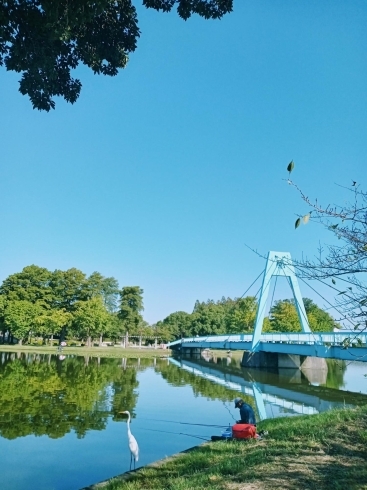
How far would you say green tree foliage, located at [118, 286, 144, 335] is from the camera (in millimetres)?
52938

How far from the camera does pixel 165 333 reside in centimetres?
5941

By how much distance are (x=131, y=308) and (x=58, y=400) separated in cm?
3978

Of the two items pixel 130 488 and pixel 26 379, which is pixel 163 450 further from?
pixel 26 379

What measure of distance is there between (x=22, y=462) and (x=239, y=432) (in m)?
3.89

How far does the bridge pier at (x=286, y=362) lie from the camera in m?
31.5

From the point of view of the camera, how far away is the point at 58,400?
13.9 meters

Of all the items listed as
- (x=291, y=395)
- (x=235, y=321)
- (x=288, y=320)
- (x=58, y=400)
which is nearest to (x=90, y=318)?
(x=235, y=321)

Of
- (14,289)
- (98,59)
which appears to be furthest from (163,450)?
(14,289)

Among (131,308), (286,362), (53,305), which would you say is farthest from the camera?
(131,308)

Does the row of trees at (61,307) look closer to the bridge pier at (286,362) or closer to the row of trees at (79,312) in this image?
the row of trees at (79,312)

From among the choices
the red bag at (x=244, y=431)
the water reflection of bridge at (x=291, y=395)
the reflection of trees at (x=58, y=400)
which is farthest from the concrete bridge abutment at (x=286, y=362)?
the red bag at (x=244, y=431)

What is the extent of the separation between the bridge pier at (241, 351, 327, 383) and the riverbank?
2549cm

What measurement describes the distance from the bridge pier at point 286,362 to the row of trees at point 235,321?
614cm

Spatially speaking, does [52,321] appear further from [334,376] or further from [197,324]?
[334,376]
